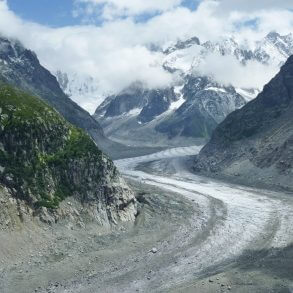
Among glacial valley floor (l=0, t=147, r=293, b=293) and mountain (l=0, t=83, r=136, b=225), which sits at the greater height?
mountain (l=0, t=83, r=136, b=225)

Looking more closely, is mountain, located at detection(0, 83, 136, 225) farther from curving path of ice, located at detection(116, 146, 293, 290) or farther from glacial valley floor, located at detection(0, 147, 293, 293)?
curving path of ice, located at detection(116, 146, 293, 290)

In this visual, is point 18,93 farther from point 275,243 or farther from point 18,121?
point 275,243

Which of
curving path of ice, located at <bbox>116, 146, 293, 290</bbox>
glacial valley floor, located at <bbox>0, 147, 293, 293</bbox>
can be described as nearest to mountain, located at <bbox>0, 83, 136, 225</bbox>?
glacial valley floor, located at <bbox>0, 147, 293, 293</bbox>

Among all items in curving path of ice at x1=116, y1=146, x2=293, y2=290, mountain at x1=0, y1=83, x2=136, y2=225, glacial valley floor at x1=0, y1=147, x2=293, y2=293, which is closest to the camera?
glacial valley floor at x1=0, y1=147, x2=293, y2=293

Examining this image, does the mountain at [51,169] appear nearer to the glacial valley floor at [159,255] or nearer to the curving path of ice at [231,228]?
the glacial valley floor at [159,255]

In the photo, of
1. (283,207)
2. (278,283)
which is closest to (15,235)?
(278,283)

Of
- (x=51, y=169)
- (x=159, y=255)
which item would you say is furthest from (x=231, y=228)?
(x=51, y=169)

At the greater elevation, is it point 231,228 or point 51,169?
point 51,169

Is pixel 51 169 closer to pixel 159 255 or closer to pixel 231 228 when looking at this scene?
pixel 159 255
